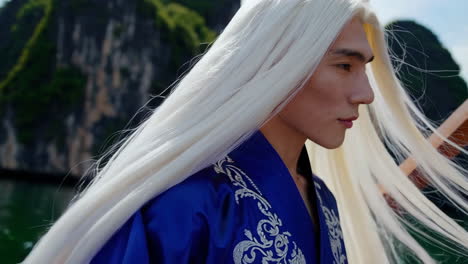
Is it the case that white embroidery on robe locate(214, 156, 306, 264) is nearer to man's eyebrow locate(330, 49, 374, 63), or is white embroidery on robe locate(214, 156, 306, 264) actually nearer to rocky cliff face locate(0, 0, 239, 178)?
man's eyebrow locate(330, 49, 374, 63)

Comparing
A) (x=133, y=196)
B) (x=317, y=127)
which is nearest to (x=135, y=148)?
(x=133, y=196)

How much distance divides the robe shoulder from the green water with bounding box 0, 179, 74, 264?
3251 millimetres

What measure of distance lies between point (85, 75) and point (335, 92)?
25.0 m

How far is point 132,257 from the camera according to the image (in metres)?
1.20

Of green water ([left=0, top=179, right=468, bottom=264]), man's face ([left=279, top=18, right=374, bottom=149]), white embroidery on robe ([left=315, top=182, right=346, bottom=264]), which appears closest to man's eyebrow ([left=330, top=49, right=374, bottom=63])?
man's face ([left=279, top=18, right=374, bottom=149])

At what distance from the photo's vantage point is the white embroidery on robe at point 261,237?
1.29 metres

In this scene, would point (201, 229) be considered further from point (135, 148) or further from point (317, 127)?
point (317, 127)

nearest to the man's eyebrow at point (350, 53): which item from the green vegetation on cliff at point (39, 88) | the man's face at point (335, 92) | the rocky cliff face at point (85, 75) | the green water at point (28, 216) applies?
the man's face at point (335, 92)

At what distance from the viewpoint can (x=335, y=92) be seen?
1.48 meters

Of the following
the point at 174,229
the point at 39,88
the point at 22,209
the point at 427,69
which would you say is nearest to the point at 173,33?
the point at 39,88

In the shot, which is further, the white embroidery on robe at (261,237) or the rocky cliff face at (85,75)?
the rocky cliff face at (85,75)

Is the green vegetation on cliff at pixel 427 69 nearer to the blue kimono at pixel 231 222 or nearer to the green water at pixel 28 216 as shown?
the green water at pixel 28 216

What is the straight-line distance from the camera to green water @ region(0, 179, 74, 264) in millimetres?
6766

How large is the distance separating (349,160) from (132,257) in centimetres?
81
